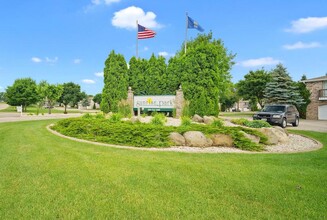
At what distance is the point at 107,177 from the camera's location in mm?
5332

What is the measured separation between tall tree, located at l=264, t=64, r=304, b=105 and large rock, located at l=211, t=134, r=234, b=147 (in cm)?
2622

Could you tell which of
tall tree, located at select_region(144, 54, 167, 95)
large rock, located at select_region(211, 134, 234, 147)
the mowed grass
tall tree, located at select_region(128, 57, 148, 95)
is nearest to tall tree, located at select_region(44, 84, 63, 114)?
tall tree, located at select_region(128, 57, 148, 95)

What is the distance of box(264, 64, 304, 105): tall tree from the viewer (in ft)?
105

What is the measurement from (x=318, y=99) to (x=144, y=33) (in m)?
23.5

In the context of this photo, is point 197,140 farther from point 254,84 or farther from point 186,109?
point 254,84

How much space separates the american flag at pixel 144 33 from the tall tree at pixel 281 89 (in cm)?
2004

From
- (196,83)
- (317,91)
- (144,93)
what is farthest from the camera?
(317,91)

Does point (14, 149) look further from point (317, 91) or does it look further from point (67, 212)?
point (317, 91)

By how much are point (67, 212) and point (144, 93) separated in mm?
18524

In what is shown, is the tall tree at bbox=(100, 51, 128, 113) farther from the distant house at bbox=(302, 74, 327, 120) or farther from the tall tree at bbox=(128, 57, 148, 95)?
the distant house at bbox=(302, 74, 327, 120)

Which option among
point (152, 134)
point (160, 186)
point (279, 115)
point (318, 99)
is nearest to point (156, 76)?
point (279, 115)

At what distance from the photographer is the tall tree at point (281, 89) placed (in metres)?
32.1

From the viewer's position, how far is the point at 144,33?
23.0m

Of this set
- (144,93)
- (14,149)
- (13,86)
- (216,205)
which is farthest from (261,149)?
(13,86)
